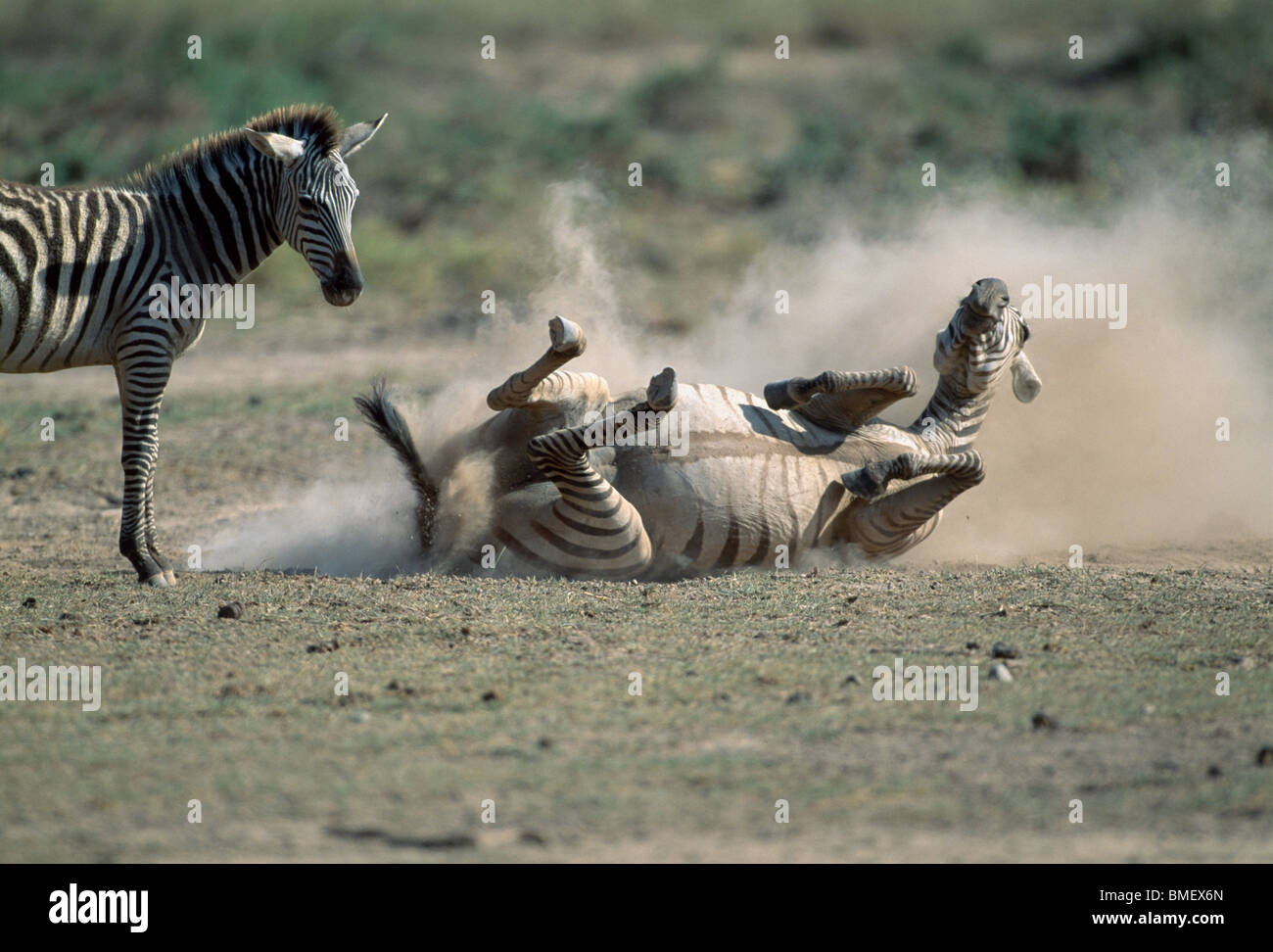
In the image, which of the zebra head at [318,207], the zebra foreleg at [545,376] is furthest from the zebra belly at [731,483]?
the zebra head at [318,207]

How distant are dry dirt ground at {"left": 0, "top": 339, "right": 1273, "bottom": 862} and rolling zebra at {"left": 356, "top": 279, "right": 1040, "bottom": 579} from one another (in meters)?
0.22

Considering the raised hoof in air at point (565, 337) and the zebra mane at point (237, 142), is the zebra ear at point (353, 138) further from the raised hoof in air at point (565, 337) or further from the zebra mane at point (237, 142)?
the raised hoof in air at point (565, 337)

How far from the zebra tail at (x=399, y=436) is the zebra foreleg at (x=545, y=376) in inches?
17.5

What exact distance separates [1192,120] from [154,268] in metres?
19.7

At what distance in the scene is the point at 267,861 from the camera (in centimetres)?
423

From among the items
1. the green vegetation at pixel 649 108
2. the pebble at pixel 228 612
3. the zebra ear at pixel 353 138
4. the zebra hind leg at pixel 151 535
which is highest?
the green vegetation at pixel 649 108

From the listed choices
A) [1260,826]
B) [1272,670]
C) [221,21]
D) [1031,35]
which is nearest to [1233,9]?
[1031,35]

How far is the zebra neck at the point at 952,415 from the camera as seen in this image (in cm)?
848

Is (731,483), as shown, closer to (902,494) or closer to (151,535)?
(902,494)

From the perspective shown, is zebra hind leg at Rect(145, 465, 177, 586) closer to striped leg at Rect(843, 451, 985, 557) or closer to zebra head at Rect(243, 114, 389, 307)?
zebra head at Rect(243, 114, 389, 307)

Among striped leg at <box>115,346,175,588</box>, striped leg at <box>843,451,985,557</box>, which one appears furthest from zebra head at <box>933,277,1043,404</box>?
striped leg at <box>115,346,175,588</box>

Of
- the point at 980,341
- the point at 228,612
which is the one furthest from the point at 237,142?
the point at 980,341

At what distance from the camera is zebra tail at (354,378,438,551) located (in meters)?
7.39

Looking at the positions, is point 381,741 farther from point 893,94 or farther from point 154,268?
point 893,94
